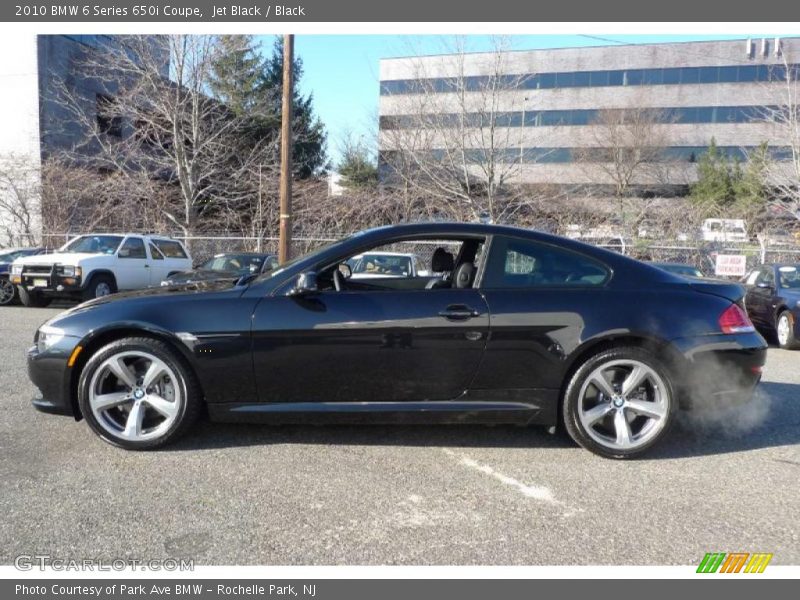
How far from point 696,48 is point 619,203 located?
77.4ft

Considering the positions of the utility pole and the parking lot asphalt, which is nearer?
the parking lot asphalt

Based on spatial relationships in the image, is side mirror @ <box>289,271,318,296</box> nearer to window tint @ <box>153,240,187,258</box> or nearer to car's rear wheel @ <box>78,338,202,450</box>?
car's rear wheel @ <box>78,338,202,450</box>

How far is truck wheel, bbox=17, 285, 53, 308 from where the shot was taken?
39.5ft

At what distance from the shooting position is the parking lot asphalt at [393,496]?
276 cm

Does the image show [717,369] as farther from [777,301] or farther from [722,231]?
[722,231]

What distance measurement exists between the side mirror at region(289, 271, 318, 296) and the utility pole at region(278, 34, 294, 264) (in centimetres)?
805

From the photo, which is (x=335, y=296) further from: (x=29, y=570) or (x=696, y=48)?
(x=696, y=48)

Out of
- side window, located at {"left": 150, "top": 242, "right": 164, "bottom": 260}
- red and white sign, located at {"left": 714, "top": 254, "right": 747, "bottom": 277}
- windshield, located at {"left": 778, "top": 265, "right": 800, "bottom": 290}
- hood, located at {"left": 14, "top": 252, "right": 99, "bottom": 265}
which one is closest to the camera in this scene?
windshield, located at {"left": 778, "top": 265, "right": 800, "bottom": 290}

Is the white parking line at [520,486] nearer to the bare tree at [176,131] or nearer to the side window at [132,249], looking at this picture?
the side window at [132,249]

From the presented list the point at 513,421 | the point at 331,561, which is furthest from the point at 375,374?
the point at 331,561

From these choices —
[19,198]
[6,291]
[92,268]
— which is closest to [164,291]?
[92,268]

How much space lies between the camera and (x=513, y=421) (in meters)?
3.87

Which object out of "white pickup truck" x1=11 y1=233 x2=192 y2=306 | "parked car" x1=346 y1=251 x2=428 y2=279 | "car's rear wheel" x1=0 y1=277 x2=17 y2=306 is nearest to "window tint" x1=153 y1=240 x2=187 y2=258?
"white pickup truck" x1=11 y1=233 x2=192 y2=306

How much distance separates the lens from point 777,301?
953 centimetres
